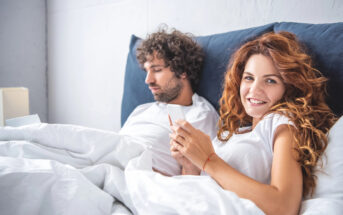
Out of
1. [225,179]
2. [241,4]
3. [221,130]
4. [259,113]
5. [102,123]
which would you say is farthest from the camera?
[102,123]

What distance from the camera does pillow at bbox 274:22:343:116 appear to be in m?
0.82

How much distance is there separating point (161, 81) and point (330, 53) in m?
0.80

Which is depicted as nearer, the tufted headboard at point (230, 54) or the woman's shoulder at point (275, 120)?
the woman's shoulder at point (275, 120)

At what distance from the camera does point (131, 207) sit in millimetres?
714

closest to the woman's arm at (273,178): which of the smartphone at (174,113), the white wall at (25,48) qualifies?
the smartphone at (174,113)

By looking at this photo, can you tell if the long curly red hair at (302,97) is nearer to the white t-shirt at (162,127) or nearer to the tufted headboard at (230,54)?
the tufted headboard at (230,54)

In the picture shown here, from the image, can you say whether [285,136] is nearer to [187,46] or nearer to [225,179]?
[225,179]

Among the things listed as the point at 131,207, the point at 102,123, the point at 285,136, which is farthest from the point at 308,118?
the point at 102,123

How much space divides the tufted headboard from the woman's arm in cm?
31

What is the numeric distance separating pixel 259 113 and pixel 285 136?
17 centimetres

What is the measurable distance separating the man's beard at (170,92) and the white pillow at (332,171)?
0.81 meters

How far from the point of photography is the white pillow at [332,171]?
0.61m

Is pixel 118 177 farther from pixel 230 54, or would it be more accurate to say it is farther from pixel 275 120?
pixel 230 54

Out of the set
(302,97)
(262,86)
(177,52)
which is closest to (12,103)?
(177,52)
